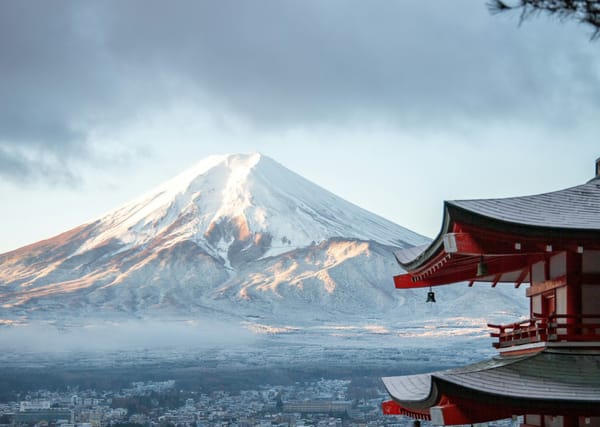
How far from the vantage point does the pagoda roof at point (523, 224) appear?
34.3 feet

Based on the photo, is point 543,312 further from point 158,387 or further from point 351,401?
point 158,387

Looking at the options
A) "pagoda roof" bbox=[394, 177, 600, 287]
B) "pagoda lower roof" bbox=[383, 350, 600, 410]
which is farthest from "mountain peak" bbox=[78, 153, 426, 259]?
"pagoda lower roof" bbox=[383, 350, 600, 410]

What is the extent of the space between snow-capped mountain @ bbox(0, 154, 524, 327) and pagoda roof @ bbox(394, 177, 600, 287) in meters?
94.1

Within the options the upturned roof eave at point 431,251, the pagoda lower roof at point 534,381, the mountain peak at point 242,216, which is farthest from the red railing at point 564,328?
the mountain peak at point 242,216

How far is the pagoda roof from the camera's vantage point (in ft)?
34.3

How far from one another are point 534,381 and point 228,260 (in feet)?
360

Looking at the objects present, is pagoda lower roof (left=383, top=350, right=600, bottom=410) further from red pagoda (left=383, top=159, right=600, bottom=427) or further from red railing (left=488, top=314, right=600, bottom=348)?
red railing (left=488, top=314, right=600, bottom=348)

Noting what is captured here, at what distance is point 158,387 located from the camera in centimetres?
9100

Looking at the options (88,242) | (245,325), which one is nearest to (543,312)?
(245,325)

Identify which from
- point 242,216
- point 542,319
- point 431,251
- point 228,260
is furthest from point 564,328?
point 242,216

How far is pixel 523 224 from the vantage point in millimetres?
10438

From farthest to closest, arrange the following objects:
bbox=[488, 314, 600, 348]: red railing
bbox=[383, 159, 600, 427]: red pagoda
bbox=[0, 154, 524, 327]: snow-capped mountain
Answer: bbox=[0, 154, 524, 327]: snow-capped mountain → bbox=[488, 314, 600, 348]: red railing → bbox=[383, 159, 600, 427]: red pagoda

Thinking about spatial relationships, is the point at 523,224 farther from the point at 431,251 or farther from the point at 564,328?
the point at 431,251

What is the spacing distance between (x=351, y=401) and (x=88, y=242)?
157ft
